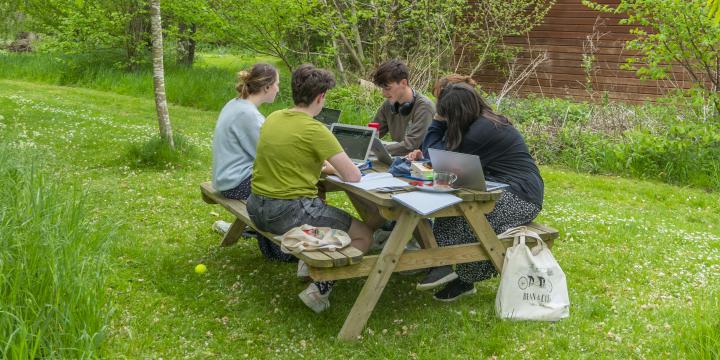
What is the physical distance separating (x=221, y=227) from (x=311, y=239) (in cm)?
212

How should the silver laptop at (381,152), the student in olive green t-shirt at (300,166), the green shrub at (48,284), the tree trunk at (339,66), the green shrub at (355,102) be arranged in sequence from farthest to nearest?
the tree trunk at (339,66) → the green shrub at (355,102) → the silver laptop at (381,152) → the student in olive green t-shirt at (300,166) → the green shrub at (48,284)

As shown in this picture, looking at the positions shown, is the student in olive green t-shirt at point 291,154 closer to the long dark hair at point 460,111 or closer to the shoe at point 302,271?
the shoe at point 302,271

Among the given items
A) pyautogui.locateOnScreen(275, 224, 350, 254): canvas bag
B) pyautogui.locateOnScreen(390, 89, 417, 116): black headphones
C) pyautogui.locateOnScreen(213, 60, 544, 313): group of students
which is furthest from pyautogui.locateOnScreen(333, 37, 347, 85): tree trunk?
pyautogui.locateOnScreen(275, 224, 350, 254): canvas bag

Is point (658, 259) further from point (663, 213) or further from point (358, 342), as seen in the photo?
point (358, 342)

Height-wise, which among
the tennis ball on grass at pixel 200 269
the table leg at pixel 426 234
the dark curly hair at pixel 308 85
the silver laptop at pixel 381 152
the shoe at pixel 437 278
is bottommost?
the tennis ball on grass at pixel 200 269

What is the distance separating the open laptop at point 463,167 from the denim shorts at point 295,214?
2.06ft

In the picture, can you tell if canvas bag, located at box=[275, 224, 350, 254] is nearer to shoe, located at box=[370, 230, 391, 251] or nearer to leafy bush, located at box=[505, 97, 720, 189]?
shoe, located at box=[370, 230, 391, 251]

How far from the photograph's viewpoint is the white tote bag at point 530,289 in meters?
4.34

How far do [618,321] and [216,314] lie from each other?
2.35 meters

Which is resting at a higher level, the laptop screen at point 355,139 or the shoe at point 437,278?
the laptop screen at point 355,139

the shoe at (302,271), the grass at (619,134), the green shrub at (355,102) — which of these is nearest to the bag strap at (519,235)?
the shoe at (302,271)

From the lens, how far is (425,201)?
4105 mm

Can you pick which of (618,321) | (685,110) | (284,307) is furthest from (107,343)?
(685,110)

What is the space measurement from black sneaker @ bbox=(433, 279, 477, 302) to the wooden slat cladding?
36.4 feet
